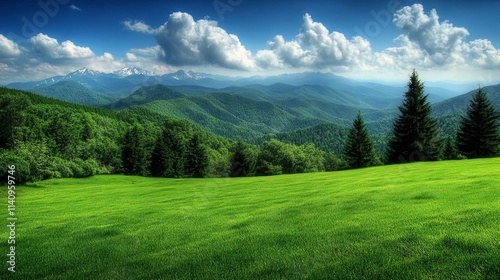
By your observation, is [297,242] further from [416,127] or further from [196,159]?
[196,159]

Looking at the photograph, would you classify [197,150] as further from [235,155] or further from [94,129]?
[94,129]

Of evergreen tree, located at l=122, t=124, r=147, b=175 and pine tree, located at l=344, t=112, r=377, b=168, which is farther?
evergreen tree, located at l=122, t=124, r=147, b=175

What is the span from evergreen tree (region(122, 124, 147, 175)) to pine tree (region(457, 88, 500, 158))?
84.1 metres

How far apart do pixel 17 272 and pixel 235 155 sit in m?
82.3

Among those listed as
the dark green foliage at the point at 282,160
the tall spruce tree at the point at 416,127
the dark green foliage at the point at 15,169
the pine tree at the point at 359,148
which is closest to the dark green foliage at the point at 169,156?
the dark green foliage at the point at 282,160

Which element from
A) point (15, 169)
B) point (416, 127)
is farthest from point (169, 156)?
point (416, 127)

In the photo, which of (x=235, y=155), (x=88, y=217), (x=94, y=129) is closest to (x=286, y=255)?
(x=88, y=217)

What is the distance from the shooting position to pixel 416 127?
5828 cm

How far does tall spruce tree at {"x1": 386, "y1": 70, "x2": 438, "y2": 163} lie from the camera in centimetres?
5762

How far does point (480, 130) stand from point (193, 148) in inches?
2854

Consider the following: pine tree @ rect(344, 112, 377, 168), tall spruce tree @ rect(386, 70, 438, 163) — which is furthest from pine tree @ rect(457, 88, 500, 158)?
pine tree @ rect(344, 112, 377, 168)

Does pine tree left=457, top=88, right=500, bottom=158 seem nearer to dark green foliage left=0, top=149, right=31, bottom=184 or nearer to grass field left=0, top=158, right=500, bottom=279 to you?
grass field left=0, top=158, right=500, bottom=279

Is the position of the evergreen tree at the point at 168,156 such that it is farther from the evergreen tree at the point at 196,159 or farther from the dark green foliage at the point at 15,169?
the dark green foliage at the point at 15,169

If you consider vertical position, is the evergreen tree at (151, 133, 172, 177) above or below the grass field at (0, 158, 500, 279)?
below
